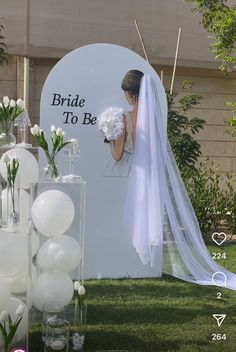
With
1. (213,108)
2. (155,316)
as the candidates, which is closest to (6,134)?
(155,316)

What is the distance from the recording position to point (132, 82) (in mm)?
5910

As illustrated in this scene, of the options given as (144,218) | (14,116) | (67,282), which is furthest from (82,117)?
(67,282)

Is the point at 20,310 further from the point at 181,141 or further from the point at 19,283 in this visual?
the point at 181,141

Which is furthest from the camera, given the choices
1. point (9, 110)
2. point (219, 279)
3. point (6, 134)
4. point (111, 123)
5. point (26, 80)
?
point (26, 80)

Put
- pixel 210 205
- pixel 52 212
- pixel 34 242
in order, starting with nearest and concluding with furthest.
Result: 1. pixel 52 212
2. pixel 34 242
3. pixel 210 205

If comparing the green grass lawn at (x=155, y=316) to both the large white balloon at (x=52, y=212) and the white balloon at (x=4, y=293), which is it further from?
the large white balloon at (x=52, y=212)

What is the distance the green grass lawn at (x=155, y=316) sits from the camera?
4.12 meters

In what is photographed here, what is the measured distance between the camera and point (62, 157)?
214 inches

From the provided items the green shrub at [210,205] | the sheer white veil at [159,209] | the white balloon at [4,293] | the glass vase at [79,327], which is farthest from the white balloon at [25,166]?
the green shrub at [210,205]

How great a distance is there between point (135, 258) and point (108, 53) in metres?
2.16

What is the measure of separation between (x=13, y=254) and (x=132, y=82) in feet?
9.36

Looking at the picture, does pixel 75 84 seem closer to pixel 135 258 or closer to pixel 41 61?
pixel 135 258

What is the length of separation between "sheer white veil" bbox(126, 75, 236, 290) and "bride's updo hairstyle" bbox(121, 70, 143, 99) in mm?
56

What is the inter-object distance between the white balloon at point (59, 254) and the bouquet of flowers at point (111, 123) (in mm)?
2040
